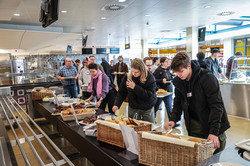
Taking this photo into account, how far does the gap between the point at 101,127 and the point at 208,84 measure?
105cm

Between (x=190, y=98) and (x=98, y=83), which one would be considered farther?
→ (x=98, y=83)

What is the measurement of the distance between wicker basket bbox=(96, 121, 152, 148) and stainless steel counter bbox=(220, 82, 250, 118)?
486cm

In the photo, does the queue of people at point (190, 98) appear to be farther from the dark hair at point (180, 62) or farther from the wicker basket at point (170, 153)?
the wicker basket at point (170, 153)

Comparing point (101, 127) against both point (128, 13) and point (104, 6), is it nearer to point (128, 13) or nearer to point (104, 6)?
point (104, 6)

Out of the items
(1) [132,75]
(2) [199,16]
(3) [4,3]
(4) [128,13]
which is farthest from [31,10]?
(2) [199,16]

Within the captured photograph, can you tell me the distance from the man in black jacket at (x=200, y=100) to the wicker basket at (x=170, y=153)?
0.57m

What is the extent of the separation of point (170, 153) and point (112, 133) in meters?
0.62

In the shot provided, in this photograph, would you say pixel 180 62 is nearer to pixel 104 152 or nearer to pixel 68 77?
pixel 104 152

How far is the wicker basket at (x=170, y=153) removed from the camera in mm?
1229

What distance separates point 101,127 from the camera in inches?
73.9

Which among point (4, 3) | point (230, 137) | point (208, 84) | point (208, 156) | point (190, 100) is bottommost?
point (230, 137)

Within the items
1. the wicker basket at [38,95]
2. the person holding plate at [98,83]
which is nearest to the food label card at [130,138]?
the person holding plate at [98,83]

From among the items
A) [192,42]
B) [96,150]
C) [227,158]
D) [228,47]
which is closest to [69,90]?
[96,150]

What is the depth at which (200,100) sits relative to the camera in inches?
Answer: 75.6
